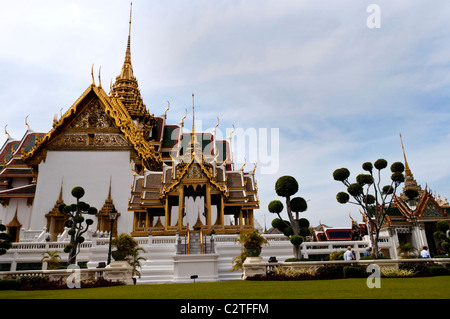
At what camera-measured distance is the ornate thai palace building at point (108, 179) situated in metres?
17.0

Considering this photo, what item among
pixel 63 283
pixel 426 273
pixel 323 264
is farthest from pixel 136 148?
pixel 426 273

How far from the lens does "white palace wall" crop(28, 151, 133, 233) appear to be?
2044 centimetres

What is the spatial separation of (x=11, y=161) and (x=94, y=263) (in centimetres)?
1750

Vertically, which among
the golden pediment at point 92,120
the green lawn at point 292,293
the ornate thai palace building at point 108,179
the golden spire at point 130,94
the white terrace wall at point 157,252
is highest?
the golden spire at point 130,94

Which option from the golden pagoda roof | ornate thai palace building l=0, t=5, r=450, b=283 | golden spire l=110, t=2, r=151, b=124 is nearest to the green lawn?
ornate thai palace building l=0, t=5, r=450, b=283

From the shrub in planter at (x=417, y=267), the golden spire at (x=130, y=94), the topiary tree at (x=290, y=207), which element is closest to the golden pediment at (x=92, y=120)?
the golden spire at (x=130, y=94)

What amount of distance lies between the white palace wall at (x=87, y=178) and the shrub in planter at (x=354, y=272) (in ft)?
47.2

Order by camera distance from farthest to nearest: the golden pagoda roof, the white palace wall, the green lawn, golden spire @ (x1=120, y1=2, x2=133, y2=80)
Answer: golden spire @ (x1=120, y1=2, x2=133, y2=80) < the golden pagoda roof < the white palace wall < the green lawn

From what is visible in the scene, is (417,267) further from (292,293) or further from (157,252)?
(157,252)

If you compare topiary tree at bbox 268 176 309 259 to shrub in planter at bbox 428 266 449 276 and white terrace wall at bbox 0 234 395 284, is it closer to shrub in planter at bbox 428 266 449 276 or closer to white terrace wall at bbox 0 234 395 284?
white terrace wall at bbox 0 234 395 284

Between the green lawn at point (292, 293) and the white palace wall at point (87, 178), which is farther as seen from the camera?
the white palace wall at point (87, 178)

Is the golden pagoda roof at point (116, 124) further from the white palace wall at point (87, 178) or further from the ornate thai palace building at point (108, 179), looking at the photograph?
the white palace wall at point (87, 178)

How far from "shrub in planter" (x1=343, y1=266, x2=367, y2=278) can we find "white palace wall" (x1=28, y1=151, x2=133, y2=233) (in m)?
14.4
